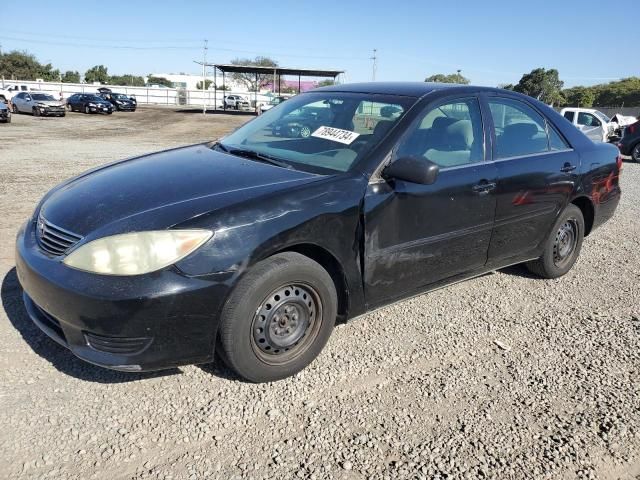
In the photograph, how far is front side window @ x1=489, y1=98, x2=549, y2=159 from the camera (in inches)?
149

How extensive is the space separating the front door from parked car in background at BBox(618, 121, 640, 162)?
1438cm

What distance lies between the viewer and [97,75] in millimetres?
103375

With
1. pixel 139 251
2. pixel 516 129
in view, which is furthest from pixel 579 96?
pixel 139 251

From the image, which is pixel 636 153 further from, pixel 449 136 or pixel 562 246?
pixel 449 136

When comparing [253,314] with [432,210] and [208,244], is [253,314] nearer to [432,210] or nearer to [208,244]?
[208,244]

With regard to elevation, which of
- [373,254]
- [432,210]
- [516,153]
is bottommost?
[373,254]

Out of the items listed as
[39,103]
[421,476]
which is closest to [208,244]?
[421,476]

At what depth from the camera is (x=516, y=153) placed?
3867 mm

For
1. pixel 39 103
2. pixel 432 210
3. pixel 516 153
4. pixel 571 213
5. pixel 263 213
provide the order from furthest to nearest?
1. pixel 39 103
2. pixel 571 213
3. pixel 516 153
4. pixel 432 210
5. pixel 263 213

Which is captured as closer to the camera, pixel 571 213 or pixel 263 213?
pixel 263 213

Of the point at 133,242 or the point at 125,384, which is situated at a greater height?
the point at 133,242

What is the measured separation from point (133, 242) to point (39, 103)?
33.3 meters

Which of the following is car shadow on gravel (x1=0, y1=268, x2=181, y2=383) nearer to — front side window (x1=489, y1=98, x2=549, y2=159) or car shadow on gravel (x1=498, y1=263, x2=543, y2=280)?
front side window (x1=489, y1=98, x2=549, y2=159)

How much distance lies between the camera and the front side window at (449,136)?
325cm
